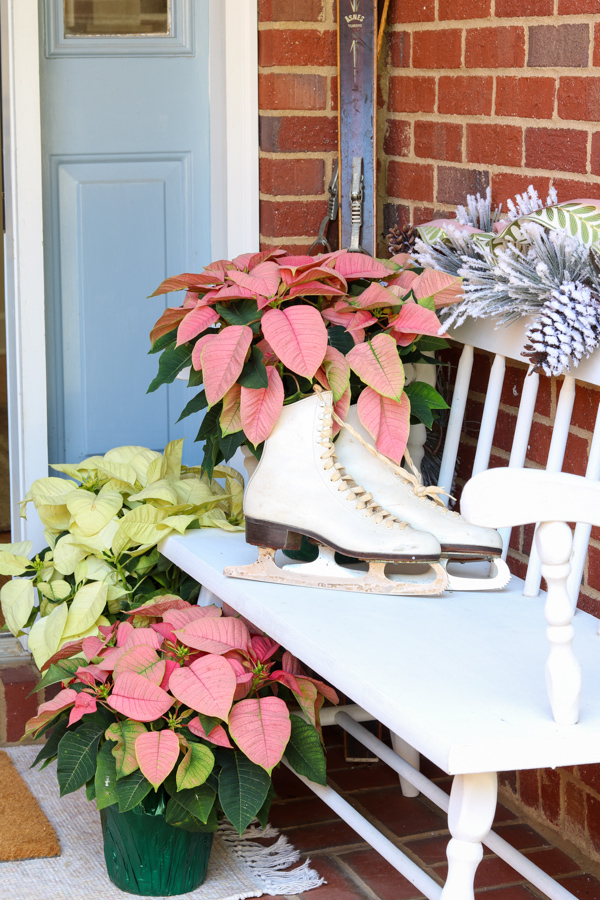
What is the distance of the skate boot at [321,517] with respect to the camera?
1665mm

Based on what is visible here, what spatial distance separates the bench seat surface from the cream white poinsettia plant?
0.77ft

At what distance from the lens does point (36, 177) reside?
2584 millimetres

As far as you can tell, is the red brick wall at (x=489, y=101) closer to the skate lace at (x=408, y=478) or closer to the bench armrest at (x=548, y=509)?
the skate lace at (x=408, y=478)

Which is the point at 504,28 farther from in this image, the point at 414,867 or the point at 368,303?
the point at 414,867

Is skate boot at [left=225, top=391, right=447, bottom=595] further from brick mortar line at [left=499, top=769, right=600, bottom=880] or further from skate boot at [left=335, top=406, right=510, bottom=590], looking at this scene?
brick mortar line at [left=499, top=769, right=600, bottom=880]

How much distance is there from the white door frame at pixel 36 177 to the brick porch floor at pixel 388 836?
995 millimetres

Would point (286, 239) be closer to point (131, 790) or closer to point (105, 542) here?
point (105, 542)

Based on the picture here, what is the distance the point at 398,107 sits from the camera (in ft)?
8.16

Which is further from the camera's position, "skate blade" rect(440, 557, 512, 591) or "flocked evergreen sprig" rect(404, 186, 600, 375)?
"skate blade" rect(440, 557, 512, 591)

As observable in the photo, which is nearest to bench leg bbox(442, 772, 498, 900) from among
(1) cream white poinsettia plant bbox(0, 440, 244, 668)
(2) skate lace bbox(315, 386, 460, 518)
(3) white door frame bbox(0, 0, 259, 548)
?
(2) skate lace bbox(315, 386, 460, 518)

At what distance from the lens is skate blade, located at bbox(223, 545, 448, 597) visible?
169 cm

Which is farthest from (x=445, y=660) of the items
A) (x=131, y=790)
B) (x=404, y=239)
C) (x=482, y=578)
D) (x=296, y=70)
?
(x=296, y=70)

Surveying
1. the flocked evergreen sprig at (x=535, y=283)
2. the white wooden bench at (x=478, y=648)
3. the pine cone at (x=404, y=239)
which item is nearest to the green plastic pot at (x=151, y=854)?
the white wooden bench at (x=478, y=648)

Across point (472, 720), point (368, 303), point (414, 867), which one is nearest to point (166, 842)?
point (414, 867)
